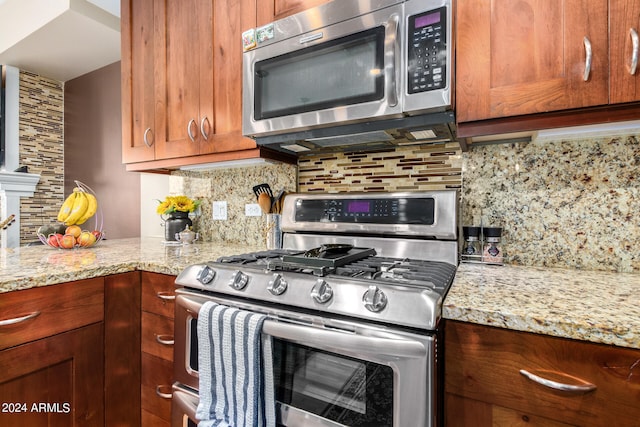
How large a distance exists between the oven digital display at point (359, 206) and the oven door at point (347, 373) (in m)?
0.61

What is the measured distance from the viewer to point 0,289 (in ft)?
3.14

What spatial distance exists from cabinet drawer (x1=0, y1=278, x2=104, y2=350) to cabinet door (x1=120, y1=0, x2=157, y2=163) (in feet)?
2.68

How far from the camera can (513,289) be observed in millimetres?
861

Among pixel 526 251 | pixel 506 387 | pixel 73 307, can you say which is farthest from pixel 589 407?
pixel 73 307

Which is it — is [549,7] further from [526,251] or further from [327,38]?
[526,251]

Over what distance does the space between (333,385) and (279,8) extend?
139 centimetres

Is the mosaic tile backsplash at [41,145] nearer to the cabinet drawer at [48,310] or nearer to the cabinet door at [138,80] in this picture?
the cabinet door at [138,80]

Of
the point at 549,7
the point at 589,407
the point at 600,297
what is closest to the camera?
the point at 589,407

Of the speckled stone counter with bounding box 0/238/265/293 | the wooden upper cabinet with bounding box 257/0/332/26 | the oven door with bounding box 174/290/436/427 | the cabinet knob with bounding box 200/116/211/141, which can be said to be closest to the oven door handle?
the oven door with bounding box 174/290/436/427

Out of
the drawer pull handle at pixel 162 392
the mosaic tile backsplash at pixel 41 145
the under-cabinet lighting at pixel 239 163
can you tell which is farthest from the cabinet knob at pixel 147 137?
the mosaic tile backsplash at pixel 41 145

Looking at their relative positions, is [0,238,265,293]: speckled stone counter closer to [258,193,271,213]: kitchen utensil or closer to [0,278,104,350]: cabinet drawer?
[0,278,104,350]: cabinet drawer

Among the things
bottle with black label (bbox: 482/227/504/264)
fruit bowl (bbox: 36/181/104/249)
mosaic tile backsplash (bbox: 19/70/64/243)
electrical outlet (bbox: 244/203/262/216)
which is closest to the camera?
bottle with black label (bbox: 482/227/504/264)

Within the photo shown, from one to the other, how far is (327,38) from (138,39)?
121 cm

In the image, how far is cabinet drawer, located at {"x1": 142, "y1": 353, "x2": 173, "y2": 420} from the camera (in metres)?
1.25
